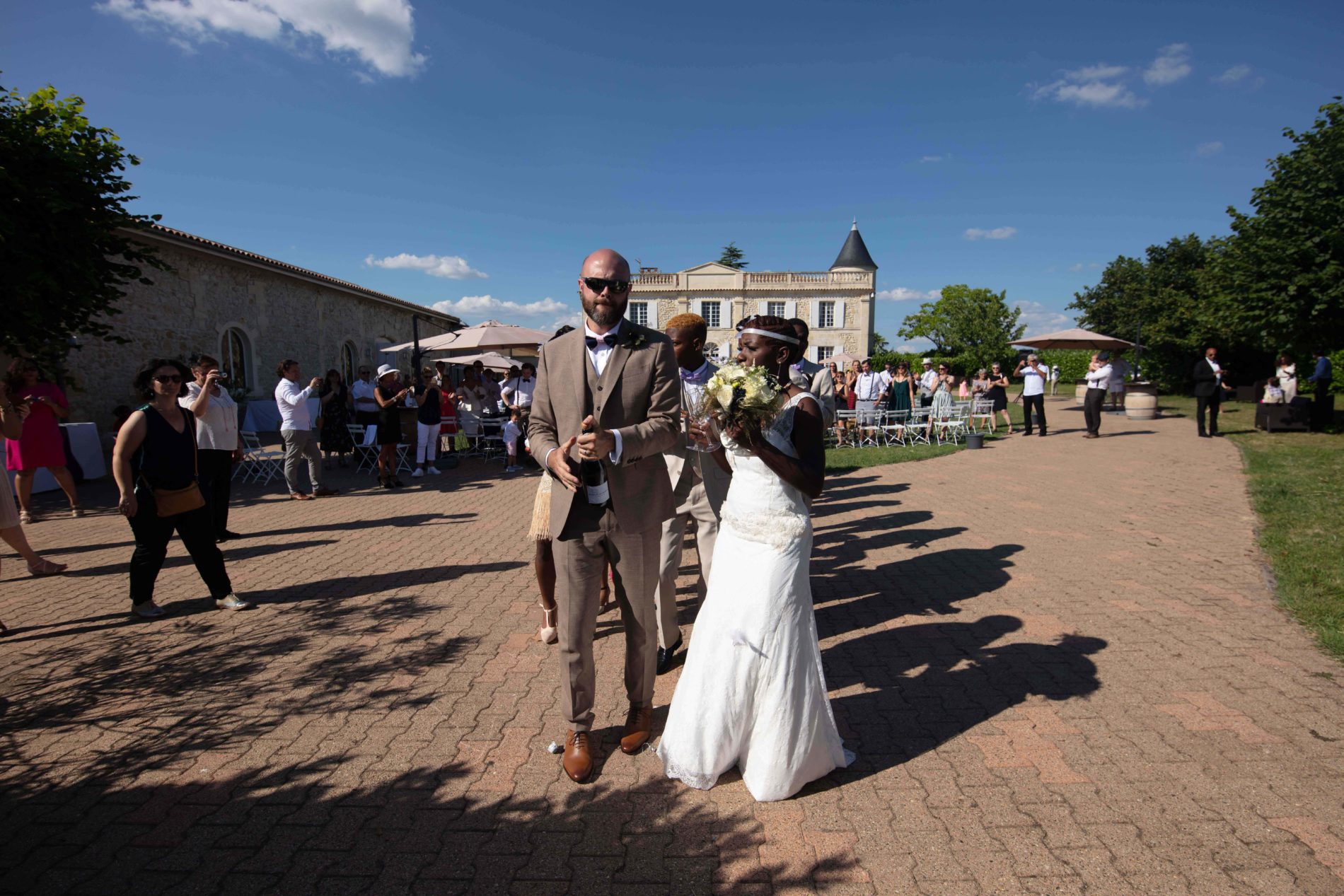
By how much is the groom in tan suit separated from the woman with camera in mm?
5148

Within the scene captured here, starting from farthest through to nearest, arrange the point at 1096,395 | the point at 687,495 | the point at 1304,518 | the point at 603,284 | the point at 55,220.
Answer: the point at 1096,395
the point at 55,220
the point at 1304,518
the point at 687,495
the point at 603,284

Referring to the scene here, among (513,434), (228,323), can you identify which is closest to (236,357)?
(228,323)

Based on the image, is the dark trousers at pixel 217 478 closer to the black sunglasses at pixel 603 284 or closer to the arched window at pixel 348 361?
the black sunglasses at pixel 603 284

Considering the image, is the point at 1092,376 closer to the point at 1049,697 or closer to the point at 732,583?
the point at 1049,697

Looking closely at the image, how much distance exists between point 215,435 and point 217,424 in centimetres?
13

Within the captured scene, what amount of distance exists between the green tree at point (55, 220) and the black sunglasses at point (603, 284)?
9689 mm

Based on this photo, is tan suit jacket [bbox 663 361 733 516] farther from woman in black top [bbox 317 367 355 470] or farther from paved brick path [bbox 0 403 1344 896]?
woman in black top [bbox 317 367 355 470]

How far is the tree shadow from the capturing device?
338 cm

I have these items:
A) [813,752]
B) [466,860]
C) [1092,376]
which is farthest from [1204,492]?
[466,860]

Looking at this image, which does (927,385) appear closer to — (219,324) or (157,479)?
(157,479)

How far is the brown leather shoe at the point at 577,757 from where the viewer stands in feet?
9.85

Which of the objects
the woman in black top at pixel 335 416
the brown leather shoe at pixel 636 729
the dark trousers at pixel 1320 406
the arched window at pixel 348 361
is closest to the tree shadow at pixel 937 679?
the brown leather shoe at pixel 636 729

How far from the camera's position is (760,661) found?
9.12 feet

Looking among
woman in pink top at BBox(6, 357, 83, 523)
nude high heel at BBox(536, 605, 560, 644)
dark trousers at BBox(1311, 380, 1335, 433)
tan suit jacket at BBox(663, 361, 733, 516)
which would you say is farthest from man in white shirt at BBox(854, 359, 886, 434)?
woman in pink top at BBox(6, 357, 83, 523)
